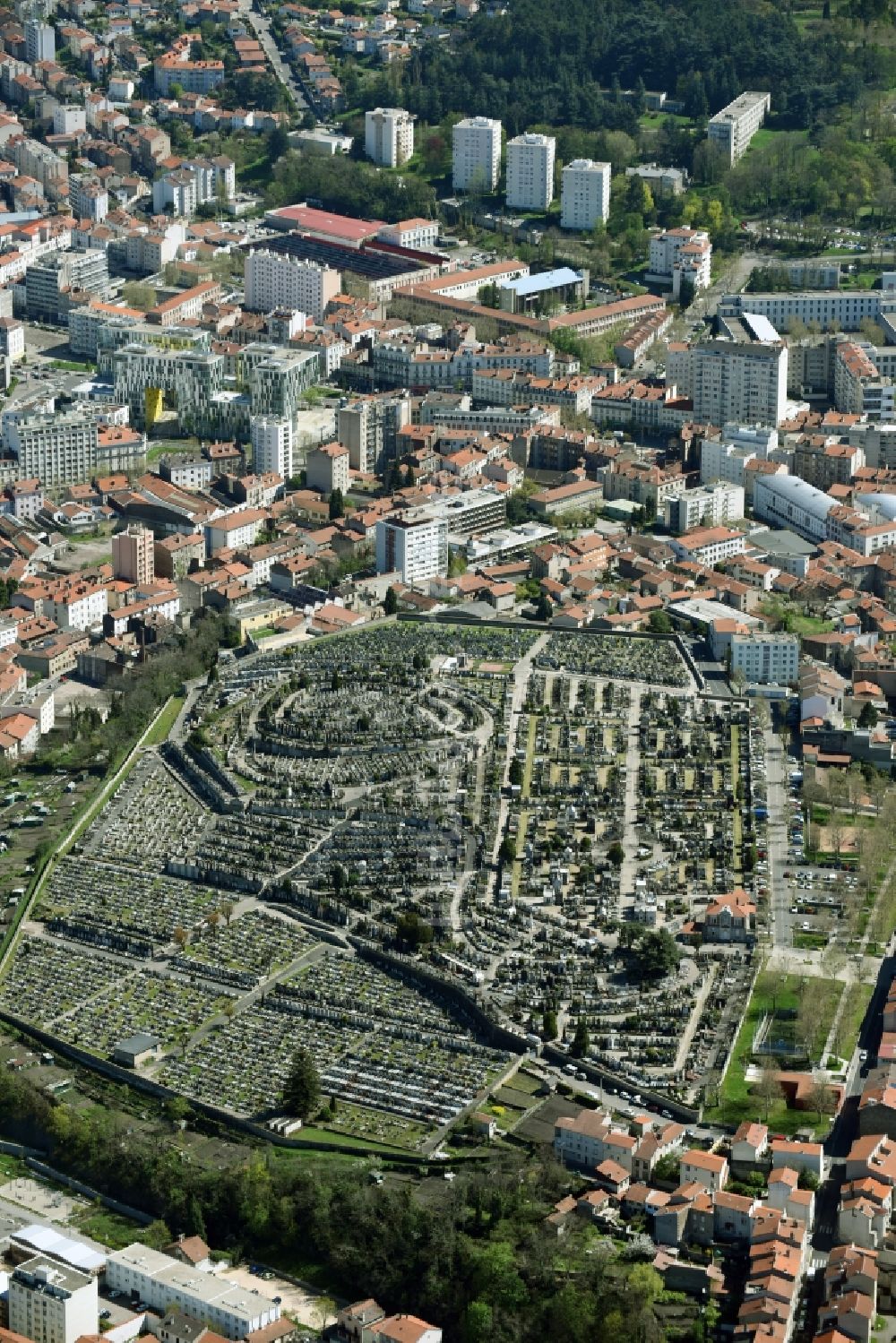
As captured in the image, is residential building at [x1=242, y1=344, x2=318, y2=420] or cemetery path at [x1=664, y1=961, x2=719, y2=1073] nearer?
cemetery path at [x1=664, y1=961, x2=719, y2=1073]

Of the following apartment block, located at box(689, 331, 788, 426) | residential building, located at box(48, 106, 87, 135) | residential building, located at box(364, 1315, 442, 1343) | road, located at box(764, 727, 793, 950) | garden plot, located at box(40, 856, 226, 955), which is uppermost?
residential building, located at box(48, 106, 87, 135)

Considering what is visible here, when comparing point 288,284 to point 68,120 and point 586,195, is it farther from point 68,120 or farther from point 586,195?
point 68,120

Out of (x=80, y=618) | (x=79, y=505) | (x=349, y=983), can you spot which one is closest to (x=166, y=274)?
(x=79, y=505)

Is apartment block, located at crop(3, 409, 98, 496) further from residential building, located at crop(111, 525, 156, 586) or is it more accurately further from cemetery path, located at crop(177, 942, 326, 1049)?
cemetery path, located at crop(177, 942, 326, 1049)

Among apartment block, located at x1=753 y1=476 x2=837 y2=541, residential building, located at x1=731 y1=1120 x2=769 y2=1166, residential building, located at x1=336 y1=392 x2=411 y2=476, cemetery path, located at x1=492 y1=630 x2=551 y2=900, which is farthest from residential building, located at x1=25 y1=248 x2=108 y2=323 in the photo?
residential building, located at x1=731 y1=1120 x2=769 y2=1166

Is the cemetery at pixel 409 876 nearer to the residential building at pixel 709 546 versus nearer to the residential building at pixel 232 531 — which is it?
the residential building at pixel 709 546

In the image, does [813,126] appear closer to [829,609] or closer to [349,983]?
[829,609]
